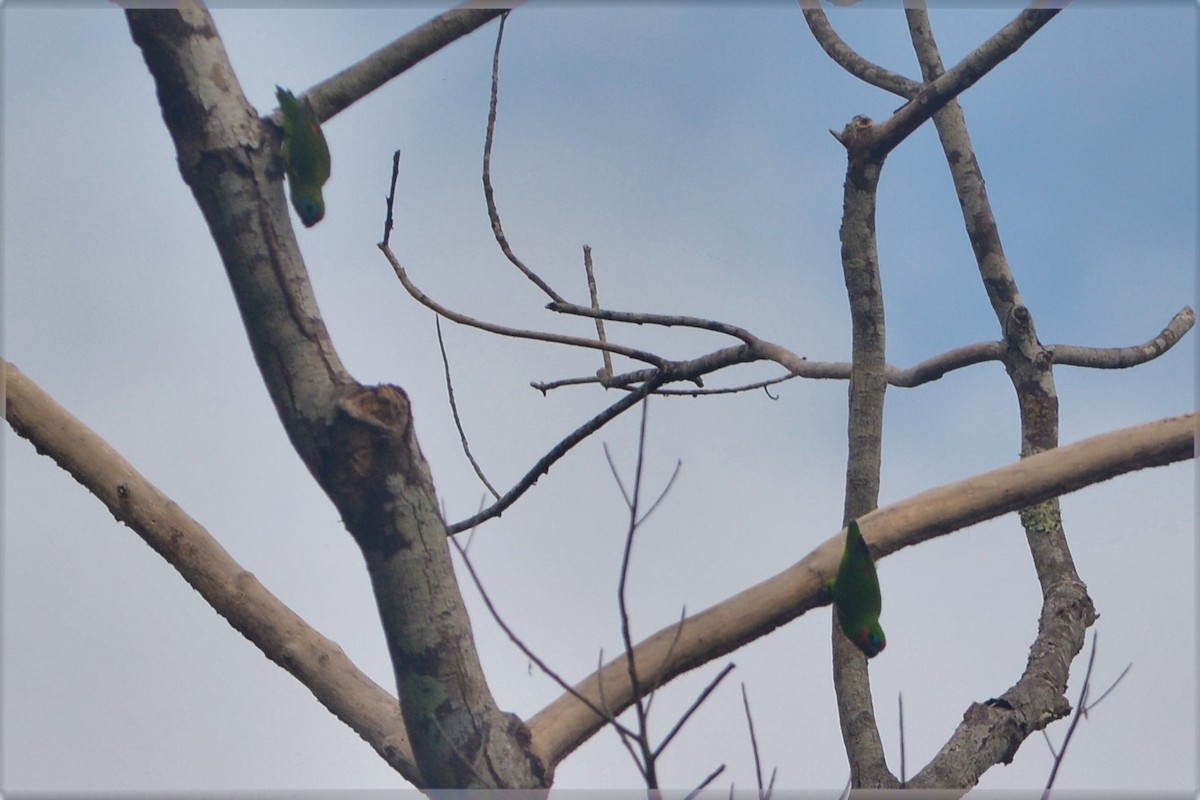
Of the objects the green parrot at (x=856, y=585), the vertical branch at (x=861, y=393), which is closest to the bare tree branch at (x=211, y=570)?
the green parrot at (x=856, y=585)

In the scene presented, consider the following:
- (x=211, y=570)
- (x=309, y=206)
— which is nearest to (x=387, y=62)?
(x=309, y=206)

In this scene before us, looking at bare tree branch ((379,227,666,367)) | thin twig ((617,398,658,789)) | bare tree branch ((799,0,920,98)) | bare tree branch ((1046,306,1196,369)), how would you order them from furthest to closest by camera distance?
1. bare tree branch ((799,0,920,98))
2. bare tree branch ((1046,306,1196,369))
3. bare tree branch ((379,227,666,367))
4. thin twig ((617,398,658,789))

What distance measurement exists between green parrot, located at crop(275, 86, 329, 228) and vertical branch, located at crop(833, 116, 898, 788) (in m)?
1.02

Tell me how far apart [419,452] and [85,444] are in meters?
0.92

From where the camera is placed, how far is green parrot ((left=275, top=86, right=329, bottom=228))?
1.45m

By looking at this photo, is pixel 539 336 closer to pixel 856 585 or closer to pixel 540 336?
pixel 540 336

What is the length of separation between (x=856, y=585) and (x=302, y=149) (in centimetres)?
115

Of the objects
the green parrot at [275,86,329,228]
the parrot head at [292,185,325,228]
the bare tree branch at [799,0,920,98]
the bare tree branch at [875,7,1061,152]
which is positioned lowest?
the green parrot at [275,86,329,228]

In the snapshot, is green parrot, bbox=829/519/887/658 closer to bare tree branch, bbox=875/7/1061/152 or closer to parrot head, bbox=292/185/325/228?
bare tree branch, bbox=875/7/1061/152

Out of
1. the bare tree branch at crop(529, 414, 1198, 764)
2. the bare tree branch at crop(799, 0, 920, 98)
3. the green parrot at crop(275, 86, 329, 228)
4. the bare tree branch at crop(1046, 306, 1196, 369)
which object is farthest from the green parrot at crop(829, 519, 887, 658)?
the bare tree branch at crop(799, 0, 920, 98)

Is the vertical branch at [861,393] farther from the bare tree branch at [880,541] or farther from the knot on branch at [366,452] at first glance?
the knot on branch at [366,452]

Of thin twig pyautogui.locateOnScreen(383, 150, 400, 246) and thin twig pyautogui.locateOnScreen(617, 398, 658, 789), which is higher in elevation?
thin twig pyautogui.locateOnScreen(383, 150, 400, 246)

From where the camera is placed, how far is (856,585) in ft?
4.83

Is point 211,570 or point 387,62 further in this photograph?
point 211,570
